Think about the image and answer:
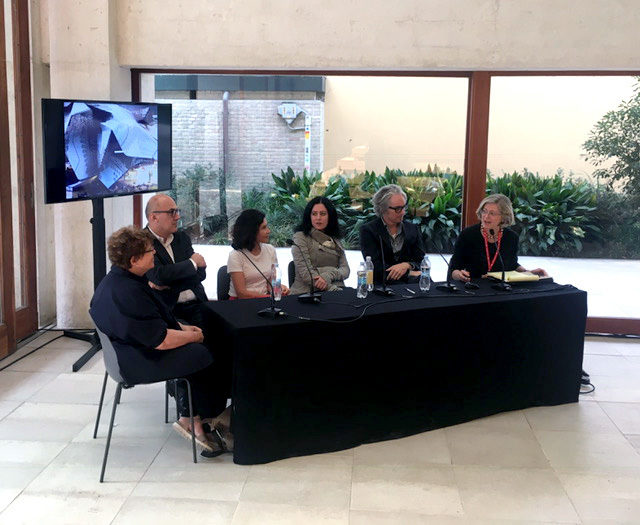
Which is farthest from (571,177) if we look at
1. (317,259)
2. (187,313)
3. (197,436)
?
(197,436)

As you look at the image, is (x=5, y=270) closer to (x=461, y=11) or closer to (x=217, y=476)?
(x=217, y=476)

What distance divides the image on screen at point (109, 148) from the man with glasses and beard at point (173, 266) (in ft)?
2.50

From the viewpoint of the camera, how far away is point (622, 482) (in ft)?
13.2

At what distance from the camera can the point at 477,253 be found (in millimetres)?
5609

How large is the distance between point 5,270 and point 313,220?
8.34 ft

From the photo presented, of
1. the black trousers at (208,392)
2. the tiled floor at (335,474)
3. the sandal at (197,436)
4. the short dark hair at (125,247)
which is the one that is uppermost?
the short dark hair at (125,247)

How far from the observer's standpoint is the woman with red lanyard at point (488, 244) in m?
5.55

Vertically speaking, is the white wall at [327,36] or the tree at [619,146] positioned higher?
the white wall at [327,36]

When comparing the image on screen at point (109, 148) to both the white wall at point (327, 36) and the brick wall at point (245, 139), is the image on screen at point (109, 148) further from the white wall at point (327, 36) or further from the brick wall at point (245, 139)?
the brick wall at point (245, 139)

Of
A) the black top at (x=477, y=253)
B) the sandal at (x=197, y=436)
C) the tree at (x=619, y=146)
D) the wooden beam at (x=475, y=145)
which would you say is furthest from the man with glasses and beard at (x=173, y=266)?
the tree at (x=619, y=146)

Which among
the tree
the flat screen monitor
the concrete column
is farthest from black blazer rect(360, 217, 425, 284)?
the concrete column

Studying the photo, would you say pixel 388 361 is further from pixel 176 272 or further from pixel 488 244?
pixel 488 244

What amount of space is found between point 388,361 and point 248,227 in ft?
4.69

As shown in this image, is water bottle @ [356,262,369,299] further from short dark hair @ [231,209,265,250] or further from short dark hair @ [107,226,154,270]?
short dark hair @ [107,226,154,270]
